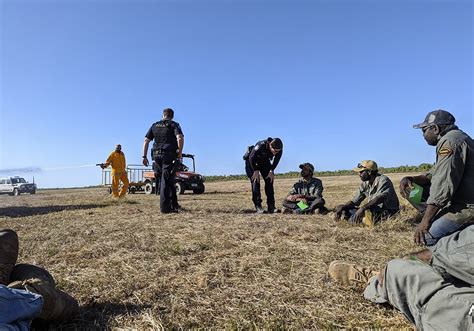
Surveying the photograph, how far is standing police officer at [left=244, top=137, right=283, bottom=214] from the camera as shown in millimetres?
8617

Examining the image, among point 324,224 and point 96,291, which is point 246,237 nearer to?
point 324,224

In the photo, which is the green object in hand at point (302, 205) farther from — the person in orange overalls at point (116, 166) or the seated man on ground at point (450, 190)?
the person in orange overalls at point (116, 166)

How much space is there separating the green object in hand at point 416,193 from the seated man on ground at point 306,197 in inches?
136

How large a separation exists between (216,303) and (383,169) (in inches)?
1659

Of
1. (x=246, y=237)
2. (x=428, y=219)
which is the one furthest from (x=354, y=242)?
(x=428, y=219)

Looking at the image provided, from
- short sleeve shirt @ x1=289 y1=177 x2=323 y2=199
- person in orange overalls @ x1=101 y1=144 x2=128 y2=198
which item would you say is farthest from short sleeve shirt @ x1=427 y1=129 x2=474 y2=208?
person in orange overalls @ x1=101 y1=144 x2=128 y2=198

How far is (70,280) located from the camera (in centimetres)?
348

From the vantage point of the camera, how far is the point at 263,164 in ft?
28.9

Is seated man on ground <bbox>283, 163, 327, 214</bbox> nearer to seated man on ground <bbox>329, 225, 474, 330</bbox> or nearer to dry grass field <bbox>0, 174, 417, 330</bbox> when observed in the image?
dry grass field <bbox>0, 174, 417, 330</bbox>

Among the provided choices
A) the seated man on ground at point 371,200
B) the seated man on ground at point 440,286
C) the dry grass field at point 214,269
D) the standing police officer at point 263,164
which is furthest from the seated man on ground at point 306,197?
the seated man on ground at point 440,286

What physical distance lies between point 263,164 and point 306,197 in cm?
117

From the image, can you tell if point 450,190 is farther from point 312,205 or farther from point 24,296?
point 312,205

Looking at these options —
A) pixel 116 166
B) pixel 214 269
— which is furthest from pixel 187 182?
pixel 214 269

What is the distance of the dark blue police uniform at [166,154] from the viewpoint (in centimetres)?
800
